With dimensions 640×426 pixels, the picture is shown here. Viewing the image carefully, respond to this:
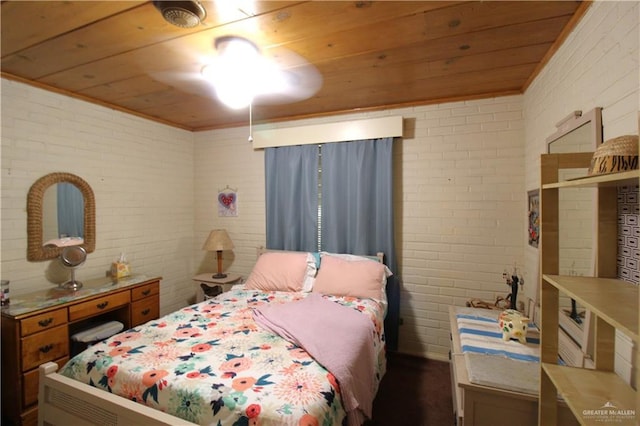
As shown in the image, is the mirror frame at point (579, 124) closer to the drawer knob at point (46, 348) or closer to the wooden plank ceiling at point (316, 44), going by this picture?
the wooden plank ceiling at point (316, 44)

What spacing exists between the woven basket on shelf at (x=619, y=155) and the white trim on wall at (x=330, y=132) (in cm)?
184

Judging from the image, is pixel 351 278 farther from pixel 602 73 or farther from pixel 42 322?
pixel 42 322

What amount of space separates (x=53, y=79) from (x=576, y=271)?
352cm

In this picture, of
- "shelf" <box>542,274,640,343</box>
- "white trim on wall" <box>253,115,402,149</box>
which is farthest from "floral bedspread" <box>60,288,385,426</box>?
"white trim on wall" <box>253,115,402,149</box>

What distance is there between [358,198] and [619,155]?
6.60 ft

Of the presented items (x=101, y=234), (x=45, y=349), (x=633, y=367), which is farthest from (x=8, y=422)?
(x=633, y=367)

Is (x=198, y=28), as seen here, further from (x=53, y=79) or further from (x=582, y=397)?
(x=582, y=397)

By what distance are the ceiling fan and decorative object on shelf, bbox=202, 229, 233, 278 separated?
150 cm

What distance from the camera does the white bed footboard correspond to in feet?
3.77

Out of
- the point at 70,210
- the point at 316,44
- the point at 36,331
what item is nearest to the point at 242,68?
the point at 316,44

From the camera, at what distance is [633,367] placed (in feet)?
3.26

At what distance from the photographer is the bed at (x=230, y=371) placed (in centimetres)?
115

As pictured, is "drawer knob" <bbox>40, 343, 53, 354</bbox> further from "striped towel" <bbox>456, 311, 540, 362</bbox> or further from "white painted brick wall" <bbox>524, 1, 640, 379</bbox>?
"white painted brick wall" <bbox>524, 1, 640, 379</bbox>

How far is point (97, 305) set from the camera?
2.22 m
